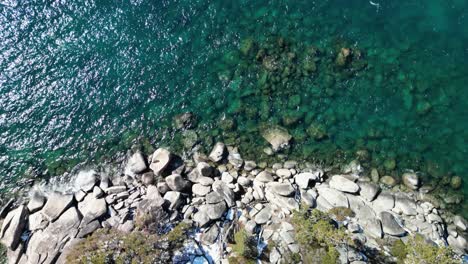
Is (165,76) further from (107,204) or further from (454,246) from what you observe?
(454,246)

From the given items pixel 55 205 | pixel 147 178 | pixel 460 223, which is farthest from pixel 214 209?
pixel 460 223

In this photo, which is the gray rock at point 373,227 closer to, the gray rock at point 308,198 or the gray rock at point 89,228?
the gray rock at point 308,198

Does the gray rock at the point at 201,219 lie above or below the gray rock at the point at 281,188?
above

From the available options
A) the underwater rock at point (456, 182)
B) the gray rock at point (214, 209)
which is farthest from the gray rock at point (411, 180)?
the gray rock at point (214, 209)

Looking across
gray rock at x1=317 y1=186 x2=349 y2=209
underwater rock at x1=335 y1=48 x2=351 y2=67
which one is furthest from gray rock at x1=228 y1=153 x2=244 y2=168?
underwater rock at x1=335 y1=48 x2=351 y2=67

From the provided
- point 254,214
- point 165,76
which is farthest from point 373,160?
point 165,76

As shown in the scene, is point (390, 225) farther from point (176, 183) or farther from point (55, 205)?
point (55, 205)
